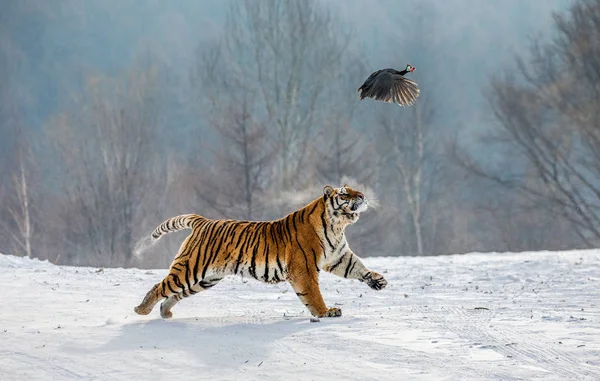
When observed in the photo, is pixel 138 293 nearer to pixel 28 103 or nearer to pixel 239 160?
pixel 239 160

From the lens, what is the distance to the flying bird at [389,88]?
966 centimetres

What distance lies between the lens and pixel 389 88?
9758mm

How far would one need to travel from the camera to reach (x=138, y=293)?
1045 cm

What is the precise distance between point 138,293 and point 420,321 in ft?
13.7

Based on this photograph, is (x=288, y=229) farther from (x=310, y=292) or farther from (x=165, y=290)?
(x=165, y=290)

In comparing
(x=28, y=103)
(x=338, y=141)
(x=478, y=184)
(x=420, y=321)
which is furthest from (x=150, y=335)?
(x=28, y=103)

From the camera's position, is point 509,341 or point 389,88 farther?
point 389,88

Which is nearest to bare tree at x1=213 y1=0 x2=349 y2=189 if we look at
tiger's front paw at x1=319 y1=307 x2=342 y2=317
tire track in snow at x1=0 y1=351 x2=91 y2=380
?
tiger's front paw at x1=319 y1=307 x2=342 y2=317

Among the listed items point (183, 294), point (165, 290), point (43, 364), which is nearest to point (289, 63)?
point (183, 294)

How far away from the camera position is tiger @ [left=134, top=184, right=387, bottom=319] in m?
7.47

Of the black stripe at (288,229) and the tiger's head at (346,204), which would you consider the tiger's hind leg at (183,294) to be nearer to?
the black stripe at (288,229)

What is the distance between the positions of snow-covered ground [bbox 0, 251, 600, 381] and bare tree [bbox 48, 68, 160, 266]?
19.0 m

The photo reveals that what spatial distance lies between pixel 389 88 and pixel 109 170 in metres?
22.5

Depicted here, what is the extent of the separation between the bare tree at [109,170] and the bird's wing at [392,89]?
19.8m
